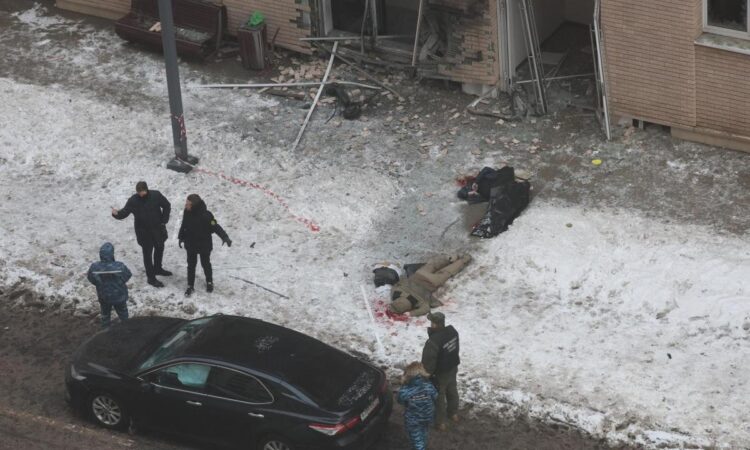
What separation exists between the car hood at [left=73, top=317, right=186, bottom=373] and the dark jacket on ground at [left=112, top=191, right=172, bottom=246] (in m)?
1.63

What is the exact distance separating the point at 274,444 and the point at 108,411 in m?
2.17

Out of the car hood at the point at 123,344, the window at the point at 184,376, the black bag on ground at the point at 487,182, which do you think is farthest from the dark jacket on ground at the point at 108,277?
the black bag on ground at the point at 487,182

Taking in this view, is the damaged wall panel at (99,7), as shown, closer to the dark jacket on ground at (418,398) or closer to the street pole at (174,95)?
the street pole at (174,95)

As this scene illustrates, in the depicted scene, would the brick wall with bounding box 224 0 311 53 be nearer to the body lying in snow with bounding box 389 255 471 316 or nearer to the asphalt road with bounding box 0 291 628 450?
the body lying in snow with bounding box 389 255 471 316

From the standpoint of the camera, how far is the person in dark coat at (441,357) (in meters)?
13.0

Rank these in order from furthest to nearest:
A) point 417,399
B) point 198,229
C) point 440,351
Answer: point 198,229 < point 440,351 < point 417,399

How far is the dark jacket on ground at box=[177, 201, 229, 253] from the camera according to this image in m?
15.7

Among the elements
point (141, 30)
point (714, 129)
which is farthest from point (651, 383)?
point (141, 30)

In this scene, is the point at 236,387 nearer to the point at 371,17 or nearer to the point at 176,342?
the point at 176,342

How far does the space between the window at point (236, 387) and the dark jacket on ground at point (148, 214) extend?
11.8ft

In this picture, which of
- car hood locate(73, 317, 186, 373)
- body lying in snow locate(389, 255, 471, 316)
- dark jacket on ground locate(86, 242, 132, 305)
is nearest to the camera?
car hood locate(73, 317, 186, 373)

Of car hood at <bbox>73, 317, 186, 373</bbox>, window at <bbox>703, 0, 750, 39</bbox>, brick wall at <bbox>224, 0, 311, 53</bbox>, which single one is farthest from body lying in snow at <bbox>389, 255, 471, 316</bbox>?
brick wall at <bbox>224, 0, 311, 53</bbox>

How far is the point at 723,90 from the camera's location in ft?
58.2

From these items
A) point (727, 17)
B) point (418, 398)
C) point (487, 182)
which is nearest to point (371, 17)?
point (487, 182)
